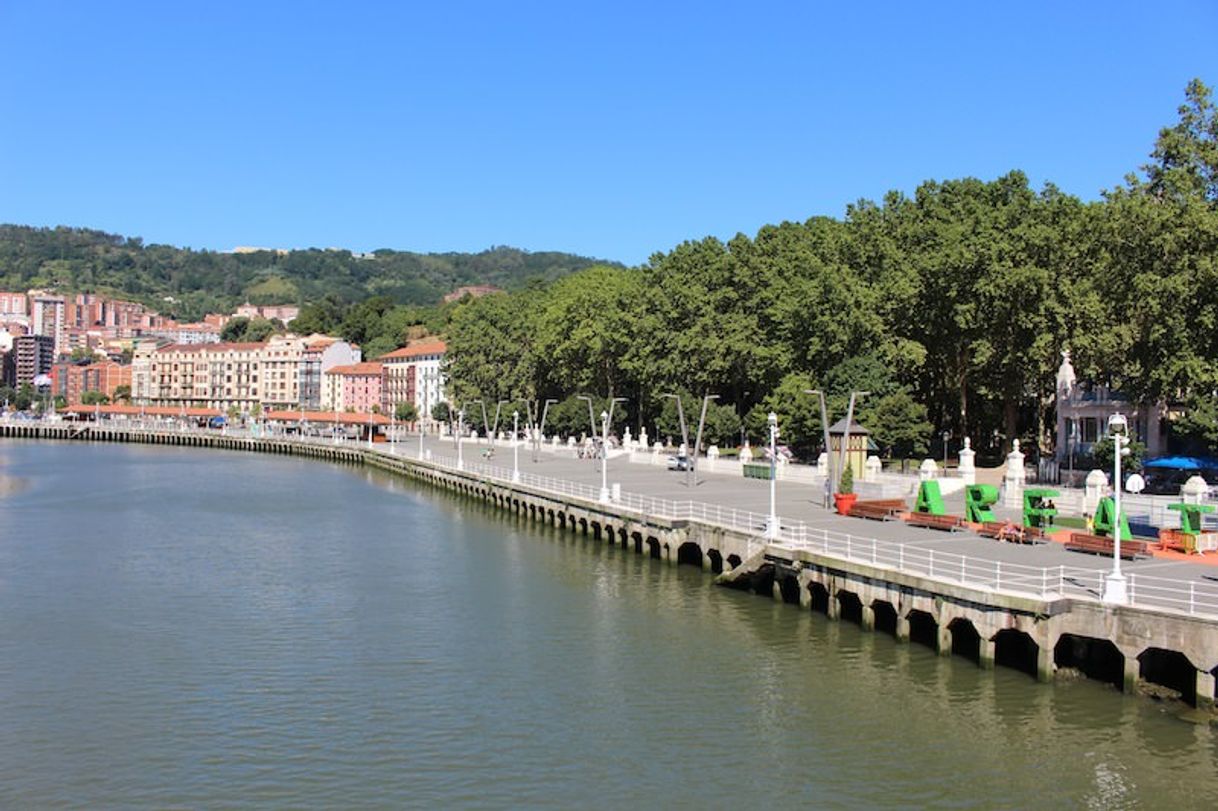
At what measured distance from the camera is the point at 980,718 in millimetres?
25078

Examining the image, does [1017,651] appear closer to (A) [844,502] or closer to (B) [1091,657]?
(B) [1091,657]

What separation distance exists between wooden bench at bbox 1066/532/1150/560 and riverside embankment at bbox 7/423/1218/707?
3.04 ft

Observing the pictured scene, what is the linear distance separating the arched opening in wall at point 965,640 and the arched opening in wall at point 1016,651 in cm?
49

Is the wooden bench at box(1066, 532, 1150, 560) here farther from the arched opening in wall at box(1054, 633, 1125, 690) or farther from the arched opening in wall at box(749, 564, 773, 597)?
the arched opening in wall at box(749, 564, 773, 597)

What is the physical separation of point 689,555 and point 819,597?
37.3 feet

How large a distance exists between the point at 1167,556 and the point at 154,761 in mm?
27409

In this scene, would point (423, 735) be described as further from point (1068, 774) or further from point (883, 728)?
point (1068, 774)

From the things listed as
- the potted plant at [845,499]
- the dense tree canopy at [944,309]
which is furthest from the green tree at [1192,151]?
the potted plant at [845,499]

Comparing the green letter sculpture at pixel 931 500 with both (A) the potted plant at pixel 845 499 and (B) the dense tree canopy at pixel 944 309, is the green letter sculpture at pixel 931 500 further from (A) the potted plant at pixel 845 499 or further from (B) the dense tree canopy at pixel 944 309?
(B) the dense tree canopy at pixel 944 309

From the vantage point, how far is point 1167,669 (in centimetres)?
2628

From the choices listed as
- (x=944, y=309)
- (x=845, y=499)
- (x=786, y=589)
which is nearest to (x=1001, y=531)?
(x=786, y=589)

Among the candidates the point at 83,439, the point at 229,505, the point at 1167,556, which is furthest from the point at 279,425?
the point at 1167,556

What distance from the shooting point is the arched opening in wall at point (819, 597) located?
3571cm

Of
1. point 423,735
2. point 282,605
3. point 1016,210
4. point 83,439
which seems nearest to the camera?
point 423,735
